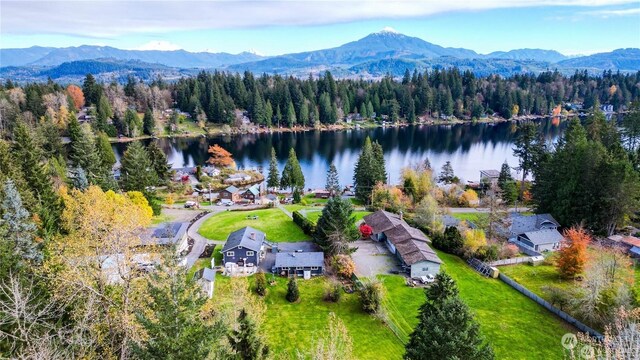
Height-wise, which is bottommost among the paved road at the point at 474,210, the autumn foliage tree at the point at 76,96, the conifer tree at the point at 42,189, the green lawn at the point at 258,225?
the green lawn at the point at 258,225

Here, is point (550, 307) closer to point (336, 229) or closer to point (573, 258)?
point (573, 258)

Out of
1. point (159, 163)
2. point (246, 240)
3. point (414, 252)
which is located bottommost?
point (414, 252)

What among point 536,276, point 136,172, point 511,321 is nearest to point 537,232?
point 536,276

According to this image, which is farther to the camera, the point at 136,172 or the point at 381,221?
the point at 136,172

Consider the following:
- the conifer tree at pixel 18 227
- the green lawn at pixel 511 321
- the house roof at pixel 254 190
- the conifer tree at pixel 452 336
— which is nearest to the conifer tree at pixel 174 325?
the conifer tree at pixel 452 336

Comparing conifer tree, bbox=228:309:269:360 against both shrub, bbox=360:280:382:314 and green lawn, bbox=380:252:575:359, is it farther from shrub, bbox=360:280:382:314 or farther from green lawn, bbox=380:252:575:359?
shrub, bbox=360:280:382:314

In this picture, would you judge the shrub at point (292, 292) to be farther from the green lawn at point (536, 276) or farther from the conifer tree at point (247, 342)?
the green lawn at point (536, 276)

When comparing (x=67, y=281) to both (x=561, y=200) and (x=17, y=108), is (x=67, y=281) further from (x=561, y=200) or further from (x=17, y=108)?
(x=17, y=108)
